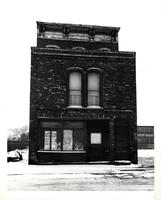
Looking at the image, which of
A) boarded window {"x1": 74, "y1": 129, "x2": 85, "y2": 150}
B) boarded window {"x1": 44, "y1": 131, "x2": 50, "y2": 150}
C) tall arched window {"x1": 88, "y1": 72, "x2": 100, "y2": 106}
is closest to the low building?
boarded window {"x1": 74, "y1": 129, "x2": 85, "y2": 150}

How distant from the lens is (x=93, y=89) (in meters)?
8.65

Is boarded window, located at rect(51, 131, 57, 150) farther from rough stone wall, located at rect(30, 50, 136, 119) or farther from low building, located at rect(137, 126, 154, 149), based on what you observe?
low building, located at rect(137, 126, 154, 149)

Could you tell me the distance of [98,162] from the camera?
731 centimetres

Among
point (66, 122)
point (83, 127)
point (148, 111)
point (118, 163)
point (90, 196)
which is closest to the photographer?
point (90, 196)

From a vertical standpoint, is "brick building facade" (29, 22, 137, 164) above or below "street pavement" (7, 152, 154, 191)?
above

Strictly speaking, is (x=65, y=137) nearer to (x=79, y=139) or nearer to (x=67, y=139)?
(x=67, y=139)

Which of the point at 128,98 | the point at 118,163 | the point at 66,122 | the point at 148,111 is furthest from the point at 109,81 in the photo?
the point at 148,111

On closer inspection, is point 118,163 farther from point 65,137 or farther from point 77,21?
point 77,21

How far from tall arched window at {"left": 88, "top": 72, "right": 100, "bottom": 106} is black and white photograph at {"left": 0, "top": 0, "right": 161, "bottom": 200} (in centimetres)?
3

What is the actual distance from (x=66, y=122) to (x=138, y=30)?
146 inches

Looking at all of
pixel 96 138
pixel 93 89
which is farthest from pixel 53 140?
pixel 93 89

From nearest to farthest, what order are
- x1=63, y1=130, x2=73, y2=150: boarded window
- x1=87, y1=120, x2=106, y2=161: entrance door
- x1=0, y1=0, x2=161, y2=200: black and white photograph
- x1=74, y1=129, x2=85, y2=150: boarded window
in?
x1=0, y1=0, x2=161, y2=200: black and white photograph < x1=87, y1=120, x2=106, y2=161: entrance door < x1=74, y1=129, x2=85, y2=150: boarded window < x1=63, y1=130, x2=73, y2=150: boarded window

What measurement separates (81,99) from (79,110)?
296mm

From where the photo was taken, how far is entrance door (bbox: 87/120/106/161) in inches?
289
